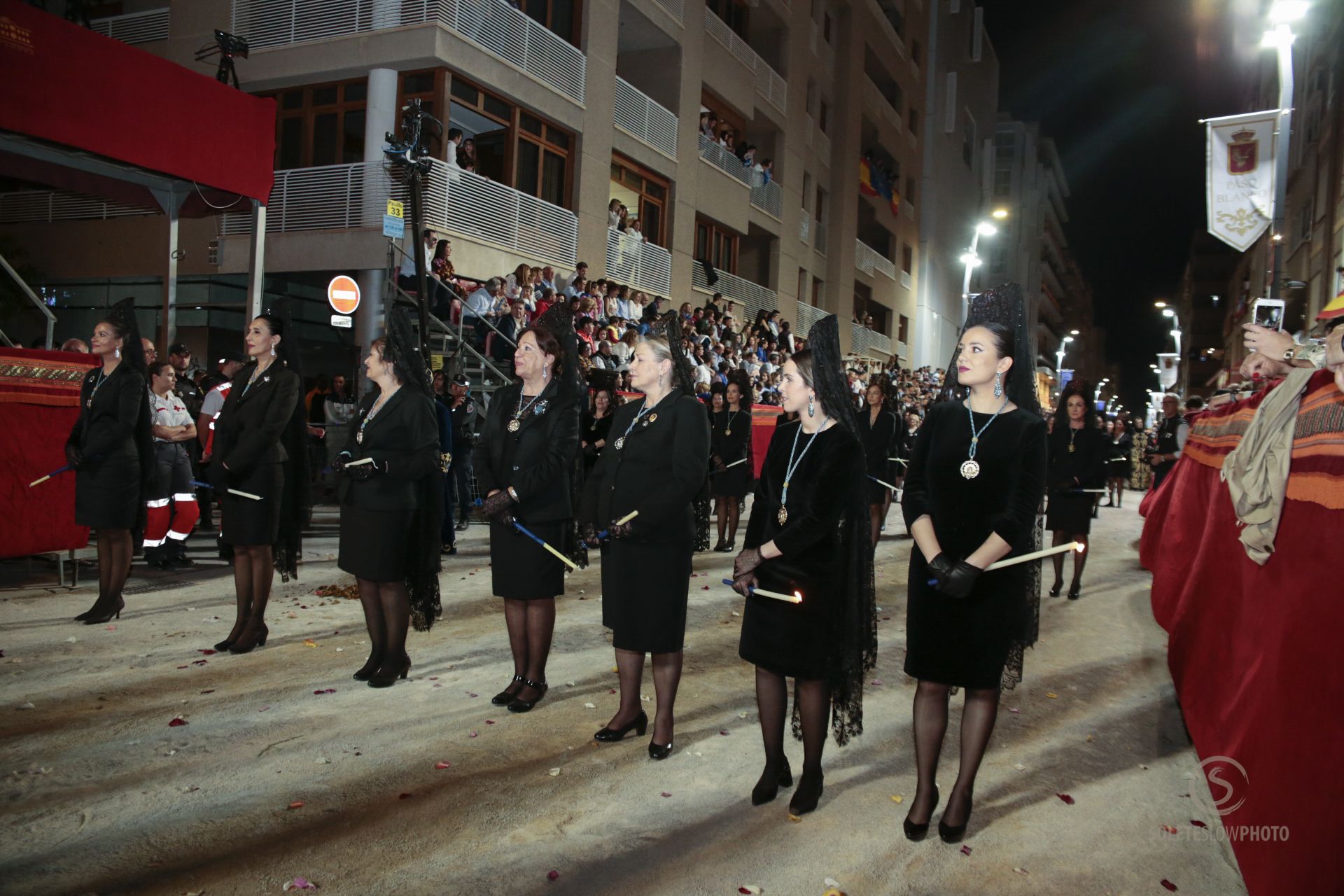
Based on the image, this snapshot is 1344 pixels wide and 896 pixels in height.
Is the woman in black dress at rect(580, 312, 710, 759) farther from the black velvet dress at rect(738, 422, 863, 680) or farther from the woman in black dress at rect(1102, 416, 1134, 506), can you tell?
the woman in black dress at rect(1102, 416, 1134, 506)

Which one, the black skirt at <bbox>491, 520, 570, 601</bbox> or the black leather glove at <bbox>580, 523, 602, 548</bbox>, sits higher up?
the black leather glove at <bbox>580, 523, 602, 548</bbox>

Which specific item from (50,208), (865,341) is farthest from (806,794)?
(865,341)

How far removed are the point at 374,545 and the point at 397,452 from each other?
1.87ft

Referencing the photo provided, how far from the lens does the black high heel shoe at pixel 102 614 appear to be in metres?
6.87

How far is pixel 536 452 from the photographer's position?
541 cm

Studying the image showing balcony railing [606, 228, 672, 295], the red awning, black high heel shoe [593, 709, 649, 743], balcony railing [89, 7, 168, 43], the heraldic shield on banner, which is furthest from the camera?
balcony railing [606, 228, 672, 295]

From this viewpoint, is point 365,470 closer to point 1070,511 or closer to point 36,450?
point 36,450

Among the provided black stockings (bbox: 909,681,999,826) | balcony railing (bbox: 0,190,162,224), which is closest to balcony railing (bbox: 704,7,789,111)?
balcony railing (bbox: 0,190,162,224)

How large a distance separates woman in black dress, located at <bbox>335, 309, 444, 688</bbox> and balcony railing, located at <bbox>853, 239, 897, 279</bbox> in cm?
3293

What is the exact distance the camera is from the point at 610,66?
21.5 meters

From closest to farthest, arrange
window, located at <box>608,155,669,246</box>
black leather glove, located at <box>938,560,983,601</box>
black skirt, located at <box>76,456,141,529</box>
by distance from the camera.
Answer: black leather glove, located at <box>938,560,983,601</box>
black skirt, located at <box>76,456,141,529</box>
window, located at <box>608,155,669,246</box>

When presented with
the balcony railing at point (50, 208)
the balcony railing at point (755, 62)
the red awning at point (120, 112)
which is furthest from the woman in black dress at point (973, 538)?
the balcony railing at point (755, 62)

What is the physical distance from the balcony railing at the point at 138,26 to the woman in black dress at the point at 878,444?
57.1 ft

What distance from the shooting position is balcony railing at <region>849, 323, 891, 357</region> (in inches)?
1471
